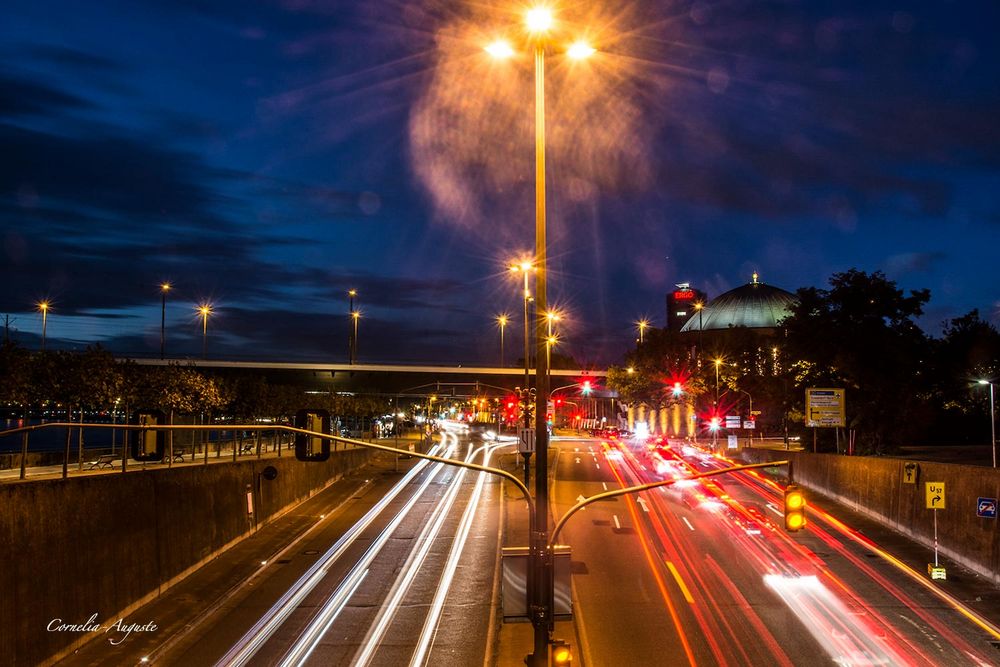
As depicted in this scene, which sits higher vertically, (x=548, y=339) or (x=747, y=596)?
(x=548, y=339)

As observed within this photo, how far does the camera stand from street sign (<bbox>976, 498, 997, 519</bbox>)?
97.6 ft

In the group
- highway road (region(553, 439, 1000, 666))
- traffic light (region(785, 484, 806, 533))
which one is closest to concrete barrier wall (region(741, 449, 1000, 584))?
highway road (region(553, 439, 1000, 666))

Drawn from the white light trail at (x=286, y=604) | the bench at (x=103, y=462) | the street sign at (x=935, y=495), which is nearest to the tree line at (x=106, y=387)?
the bench at (x=103, y=462)

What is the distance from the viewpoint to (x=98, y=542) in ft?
79.3

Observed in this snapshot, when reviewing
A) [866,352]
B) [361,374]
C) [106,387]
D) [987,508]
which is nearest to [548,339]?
[987,508]

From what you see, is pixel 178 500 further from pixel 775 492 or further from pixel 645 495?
pixel 775 492

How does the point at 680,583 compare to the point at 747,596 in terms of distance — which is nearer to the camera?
the point at 747,596

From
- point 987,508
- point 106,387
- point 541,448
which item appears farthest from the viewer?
point 106,387

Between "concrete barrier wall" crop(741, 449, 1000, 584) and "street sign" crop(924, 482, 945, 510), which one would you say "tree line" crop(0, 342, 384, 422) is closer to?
"concrete barrier wall" crop(741, 449, 1000, 584)

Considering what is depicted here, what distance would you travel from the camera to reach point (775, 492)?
178 ft

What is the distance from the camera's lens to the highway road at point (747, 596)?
22.0 metres

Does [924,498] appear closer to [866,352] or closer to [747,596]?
[747,596]

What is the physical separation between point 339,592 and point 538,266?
57.4 feet

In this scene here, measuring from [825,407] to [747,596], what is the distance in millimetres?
33692
